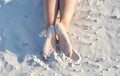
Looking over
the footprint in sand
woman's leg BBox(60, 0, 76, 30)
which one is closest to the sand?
the footprint in sand

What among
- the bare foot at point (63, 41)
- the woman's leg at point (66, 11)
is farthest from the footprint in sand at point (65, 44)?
the woman's leg at point (66, 11)

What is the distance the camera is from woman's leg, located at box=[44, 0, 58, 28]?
135 inches

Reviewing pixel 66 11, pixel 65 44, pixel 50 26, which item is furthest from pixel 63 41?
pixel 66 11

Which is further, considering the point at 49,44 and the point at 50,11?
the point at 50,11

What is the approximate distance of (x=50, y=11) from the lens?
345cm

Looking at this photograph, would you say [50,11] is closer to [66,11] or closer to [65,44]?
[66,11]

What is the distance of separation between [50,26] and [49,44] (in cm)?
15

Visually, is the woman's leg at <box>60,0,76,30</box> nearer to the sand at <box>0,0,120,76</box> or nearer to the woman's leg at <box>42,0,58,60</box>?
the woman's leg at <box>42,0,58,60</box>

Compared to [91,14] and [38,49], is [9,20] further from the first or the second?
[91,14]

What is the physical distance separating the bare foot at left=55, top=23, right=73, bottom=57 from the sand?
0.04 metres

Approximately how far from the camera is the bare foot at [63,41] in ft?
10.8

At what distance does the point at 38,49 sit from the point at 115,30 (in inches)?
26.5

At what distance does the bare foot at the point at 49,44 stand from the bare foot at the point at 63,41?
0.05m

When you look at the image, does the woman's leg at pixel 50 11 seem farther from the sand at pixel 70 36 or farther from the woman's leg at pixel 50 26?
the sand at pixel 70 36
